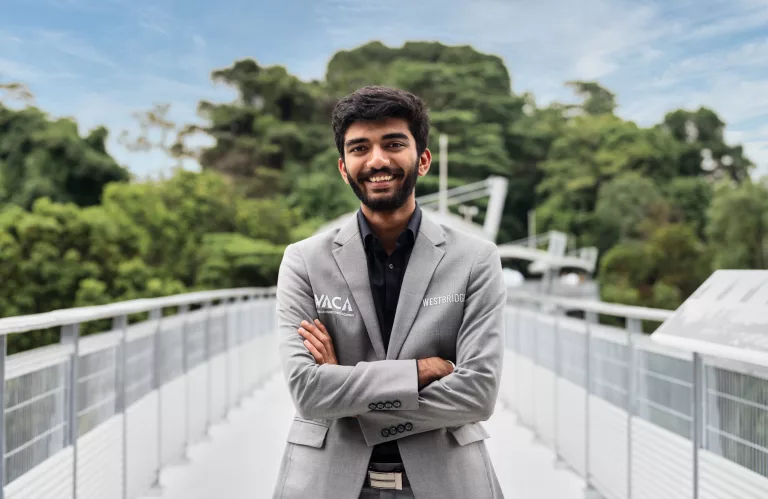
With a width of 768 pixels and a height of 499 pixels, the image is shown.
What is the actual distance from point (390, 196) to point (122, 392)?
2.71 metres

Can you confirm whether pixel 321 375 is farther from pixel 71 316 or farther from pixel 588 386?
pixel 588 386

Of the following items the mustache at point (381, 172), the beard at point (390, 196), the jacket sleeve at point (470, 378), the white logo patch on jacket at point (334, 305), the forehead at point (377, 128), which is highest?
the forehead at point (377, 128)

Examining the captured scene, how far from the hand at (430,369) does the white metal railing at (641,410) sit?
31.4 inches

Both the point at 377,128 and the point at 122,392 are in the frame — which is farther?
the point at 122,392

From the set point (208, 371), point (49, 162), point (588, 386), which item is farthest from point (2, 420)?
point (49, 162)

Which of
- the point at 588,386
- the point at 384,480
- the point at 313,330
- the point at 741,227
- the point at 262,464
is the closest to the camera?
the point at 384,480

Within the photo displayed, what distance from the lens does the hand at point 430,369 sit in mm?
1848

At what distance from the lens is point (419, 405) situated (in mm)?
1828

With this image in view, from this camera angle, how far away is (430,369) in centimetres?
185

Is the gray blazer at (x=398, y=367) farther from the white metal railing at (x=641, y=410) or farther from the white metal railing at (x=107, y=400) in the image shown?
the white metal railing at (x=107, y=400)

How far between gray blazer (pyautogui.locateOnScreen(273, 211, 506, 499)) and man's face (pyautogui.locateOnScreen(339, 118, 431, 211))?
88 mm

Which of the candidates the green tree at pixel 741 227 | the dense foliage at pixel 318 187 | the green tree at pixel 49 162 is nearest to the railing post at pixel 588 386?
the dense foliage at pixel 318 187

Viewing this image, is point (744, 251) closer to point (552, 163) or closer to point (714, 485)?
point (552, 163)

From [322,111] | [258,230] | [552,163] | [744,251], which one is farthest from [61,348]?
[552,163]
